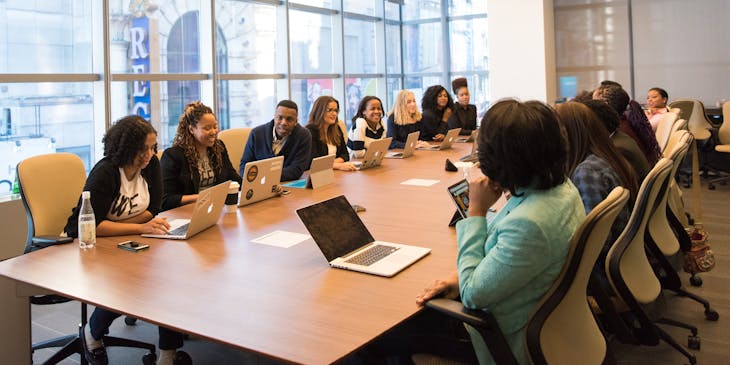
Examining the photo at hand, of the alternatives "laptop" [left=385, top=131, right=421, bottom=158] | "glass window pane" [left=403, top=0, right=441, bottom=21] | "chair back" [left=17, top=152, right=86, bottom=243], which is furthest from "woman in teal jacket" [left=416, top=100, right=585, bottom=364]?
"glass window pane" [left=403, top=0, right=441, bottom=21]

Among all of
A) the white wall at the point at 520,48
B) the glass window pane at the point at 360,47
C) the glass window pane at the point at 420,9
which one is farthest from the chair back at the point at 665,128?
the glass window pane at the point at 420,9

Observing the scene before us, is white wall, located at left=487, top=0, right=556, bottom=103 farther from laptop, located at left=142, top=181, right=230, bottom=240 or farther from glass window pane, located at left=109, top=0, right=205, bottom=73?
laptop, located at left=142, top=181, right=230, bottom=240

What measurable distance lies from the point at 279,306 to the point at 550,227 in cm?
81

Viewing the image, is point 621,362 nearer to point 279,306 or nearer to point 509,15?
point 279,306

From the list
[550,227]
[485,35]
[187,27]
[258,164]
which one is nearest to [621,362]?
[550,227]

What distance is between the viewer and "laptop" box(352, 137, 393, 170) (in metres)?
4.83

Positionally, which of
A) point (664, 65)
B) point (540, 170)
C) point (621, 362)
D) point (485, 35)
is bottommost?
point (621, 362)

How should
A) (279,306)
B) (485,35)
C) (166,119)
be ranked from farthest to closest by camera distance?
(485,35) < (166,119) < (279,306)

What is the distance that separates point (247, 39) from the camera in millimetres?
7574

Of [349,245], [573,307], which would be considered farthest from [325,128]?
[573,307]

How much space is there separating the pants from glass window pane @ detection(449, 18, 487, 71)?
8.40 metres

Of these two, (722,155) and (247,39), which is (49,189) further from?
(722,155)

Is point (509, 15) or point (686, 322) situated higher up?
point (509, 15)

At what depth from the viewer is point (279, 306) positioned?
1.95 meters
